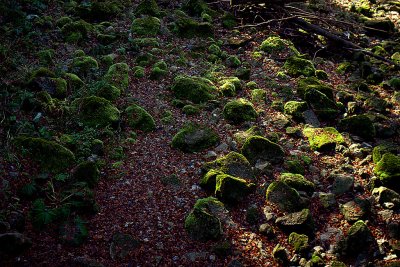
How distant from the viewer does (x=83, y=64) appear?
7.21m

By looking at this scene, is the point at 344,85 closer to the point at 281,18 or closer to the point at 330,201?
the point at 281,18

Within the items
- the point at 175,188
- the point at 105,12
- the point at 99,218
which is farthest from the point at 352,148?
the point at 105,12

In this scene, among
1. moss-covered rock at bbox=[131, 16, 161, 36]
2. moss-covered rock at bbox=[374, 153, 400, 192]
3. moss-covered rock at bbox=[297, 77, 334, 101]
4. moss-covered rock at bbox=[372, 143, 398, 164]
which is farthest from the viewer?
moss-covered rock at bbox=[131, 16, 161, 36]

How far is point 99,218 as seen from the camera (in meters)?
4.60

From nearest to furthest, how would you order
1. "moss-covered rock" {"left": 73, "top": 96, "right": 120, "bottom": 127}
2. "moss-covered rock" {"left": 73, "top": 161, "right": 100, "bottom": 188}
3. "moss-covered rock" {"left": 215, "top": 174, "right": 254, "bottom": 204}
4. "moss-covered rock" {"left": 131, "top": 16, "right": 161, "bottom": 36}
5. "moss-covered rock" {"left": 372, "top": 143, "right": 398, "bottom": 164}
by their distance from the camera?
"moss-covered rock" {"left": 73, "top": 161, "right": 100, "bottom": 188}
"moss-covered rock" {"left": 215, "top": 174, "right": 254, "bottom": 204}
"moss-covered rock" {"left": 372, "top": 143, "right": 398, "bottom": 164}
"moss-covered rock" {"left": 73, "top": 96, "right": 120, "bottom": 127}
"moss-covered rock" {"left": 131, "top": 16, "right": 161, "bottom": 36}

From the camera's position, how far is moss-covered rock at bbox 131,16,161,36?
28.9 ft

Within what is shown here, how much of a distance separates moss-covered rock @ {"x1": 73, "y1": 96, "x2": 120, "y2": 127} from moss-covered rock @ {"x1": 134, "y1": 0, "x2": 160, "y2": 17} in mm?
4225

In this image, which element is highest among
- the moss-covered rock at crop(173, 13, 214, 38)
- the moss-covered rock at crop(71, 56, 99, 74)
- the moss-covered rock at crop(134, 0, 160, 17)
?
the moss-covered rock at crop(134, 0, 160, 17)

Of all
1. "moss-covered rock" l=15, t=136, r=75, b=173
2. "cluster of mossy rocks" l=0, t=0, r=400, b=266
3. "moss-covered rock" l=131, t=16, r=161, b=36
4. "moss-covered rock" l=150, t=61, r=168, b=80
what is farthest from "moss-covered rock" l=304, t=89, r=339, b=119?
"moss-covered rock" l=15, t=136, r=75, b=173

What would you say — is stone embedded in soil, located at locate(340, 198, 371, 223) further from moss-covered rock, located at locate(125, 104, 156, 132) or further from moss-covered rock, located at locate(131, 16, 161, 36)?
moss-covered rock, located at locate(131, 16, 161, 36)

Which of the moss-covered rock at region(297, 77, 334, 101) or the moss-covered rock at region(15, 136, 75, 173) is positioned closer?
the moss-covered rock at region(15, 136, 75, 173)

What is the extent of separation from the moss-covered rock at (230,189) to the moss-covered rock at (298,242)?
35.2 inches

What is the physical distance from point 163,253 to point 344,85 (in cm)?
597

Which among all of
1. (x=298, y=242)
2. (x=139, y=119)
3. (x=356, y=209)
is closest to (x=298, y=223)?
(x=298, y=242)
